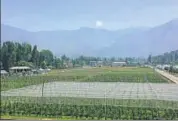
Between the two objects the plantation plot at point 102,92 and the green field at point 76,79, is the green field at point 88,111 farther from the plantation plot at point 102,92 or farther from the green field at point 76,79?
the green field at point 76,79

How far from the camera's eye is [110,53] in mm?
175000

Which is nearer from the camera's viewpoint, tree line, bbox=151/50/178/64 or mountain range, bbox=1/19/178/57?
tree line, bbox=151/50/178/64

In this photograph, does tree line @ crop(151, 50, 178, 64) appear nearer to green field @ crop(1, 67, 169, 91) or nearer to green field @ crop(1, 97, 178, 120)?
green field @ crop(1, 67, 169, 91)

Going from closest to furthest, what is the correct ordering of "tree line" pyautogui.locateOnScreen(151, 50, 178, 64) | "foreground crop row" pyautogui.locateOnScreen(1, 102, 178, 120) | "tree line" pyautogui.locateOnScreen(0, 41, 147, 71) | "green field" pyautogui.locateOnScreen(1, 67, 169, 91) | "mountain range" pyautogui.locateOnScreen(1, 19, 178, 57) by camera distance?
1. "foreground crop row" pyautogui.locateOnScreen(1, 102, 178, 120)
2. "green field" pyautogui.locateOnScreen(1, 67, 169, 91)
3. "tree line" pyautogui.locateOnScreen(0, 41, 147, 71)
4. "tree line" pyautogui.locateOnScreen(151, 50, 178, 64)
5. "mountain range" pyautogui.locateOnScreen(1, 19, 178, 57)

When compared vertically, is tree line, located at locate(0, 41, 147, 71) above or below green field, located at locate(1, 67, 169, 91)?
above

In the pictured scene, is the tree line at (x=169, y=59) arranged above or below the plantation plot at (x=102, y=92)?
above

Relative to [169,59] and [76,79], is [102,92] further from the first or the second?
[169,59]

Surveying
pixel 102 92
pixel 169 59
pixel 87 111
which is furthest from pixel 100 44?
pixel 87 111

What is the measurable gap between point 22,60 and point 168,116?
20.1 meters

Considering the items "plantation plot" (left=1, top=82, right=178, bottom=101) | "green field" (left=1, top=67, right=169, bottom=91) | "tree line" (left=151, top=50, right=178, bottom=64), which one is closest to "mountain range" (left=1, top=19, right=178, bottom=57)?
"tree line" (left=151, top=50, right=178, bottom=64)

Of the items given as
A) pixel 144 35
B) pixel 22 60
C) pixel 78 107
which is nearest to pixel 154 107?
pixel 78 107

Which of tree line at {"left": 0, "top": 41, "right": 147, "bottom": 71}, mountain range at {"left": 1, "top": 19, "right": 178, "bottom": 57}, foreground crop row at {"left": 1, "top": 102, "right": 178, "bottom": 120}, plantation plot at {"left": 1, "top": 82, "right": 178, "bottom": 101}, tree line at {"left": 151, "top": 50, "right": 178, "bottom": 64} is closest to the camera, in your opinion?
foreground crop row at {"left": 1, "top": 102, "right": 178, "bottom": 120}

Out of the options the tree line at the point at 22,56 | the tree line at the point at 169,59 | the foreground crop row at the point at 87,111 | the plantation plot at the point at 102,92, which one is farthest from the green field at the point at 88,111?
the tree line at the point at 169,59

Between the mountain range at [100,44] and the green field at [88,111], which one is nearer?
the green field at [88,111]
